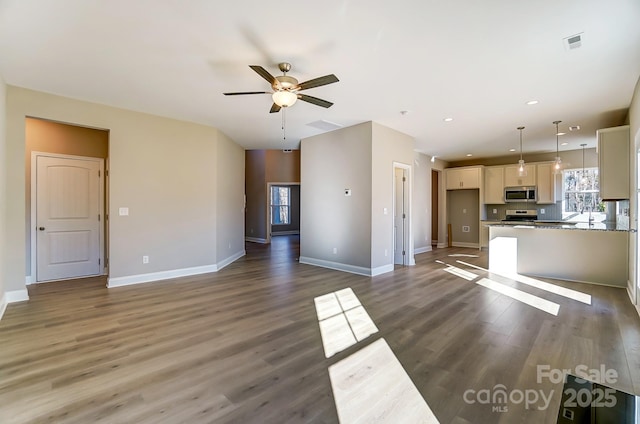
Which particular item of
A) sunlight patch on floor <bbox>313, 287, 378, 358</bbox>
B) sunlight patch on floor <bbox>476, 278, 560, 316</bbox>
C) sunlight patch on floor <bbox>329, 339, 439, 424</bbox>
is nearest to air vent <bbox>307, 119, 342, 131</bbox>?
sunlight patch on floor <bbox>313, 287, 378, 358</bbox>

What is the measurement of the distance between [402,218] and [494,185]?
4171 millimetres

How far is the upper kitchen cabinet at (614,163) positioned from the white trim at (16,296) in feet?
28.4

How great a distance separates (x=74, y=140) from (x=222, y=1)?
4.70 meters

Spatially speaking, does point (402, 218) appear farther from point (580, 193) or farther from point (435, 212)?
point (580, 193)

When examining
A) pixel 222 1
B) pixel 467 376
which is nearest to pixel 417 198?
pixel 467 376

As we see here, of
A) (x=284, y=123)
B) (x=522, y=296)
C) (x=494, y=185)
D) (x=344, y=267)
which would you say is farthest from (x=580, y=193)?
(x=284, y=123)

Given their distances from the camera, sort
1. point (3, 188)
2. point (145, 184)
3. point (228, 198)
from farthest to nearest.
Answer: point (228, 198) → point (145, 184) → point (3, 188)

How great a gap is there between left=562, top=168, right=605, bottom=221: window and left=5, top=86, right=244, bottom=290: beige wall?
9.12 meters

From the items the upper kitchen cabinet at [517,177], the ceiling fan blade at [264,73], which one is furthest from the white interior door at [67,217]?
the upper kitchen cabinet at [517,177]

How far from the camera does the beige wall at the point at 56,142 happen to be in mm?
4715

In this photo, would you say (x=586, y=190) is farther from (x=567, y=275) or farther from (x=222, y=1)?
(x=222, y=1)

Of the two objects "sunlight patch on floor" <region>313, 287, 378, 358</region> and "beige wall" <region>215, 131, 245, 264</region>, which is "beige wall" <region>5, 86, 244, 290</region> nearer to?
"beige wall" <region>215, 131, 245, 264</region>

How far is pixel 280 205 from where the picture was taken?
13.3 metres

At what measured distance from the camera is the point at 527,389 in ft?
6.59
